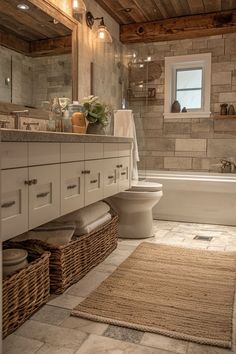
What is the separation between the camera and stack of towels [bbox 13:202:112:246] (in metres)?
2.01

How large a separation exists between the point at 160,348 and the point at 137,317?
26 cm

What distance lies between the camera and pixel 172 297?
1923 mm

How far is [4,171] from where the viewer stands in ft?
4.35

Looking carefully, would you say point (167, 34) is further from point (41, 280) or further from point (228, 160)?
point (41, 280)

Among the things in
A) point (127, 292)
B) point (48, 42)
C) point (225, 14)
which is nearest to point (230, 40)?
point (225, 14)

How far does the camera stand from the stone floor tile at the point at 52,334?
4.81 feet

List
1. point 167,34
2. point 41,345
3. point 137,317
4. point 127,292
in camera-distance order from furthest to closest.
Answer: point 167,34 < point 127,292 < point 137,317 < point 41,345

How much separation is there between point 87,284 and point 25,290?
553 millimetres

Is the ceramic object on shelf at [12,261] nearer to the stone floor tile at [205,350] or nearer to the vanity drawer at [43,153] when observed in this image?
the vanity drawer at [43,153]

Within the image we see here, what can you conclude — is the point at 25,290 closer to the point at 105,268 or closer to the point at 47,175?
the point at 47,175

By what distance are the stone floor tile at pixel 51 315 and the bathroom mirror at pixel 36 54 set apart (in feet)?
4.19

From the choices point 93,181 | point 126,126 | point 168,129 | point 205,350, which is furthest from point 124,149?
point 168,129

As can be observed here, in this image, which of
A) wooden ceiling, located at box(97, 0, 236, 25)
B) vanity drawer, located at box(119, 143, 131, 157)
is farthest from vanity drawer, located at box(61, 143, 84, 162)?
wooden ceiling, located at box(97, 0, 236, 25)

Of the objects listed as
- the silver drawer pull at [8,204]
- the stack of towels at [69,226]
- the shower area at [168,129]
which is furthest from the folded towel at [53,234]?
the shower area at [168,129]
